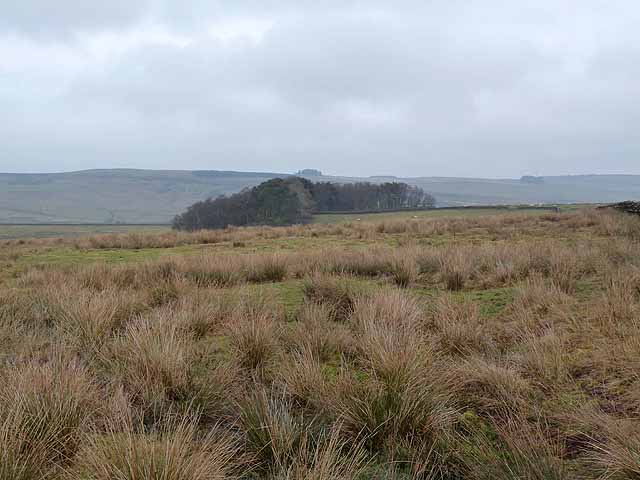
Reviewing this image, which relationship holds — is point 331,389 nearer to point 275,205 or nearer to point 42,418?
Answer: point 42,418

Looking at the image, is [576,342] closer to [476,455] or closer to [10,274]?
[476,455]

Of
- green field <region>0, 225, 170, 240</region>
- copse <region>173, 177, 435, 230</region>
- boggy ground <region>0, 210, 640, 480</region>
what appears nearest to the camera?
boggy ground <region>0, 210, 640, 480</region>

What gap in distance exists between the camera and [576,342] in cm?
360

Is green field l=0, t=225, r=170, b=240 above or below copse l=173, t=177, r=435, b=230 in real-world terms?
below

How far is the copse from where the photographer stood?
188 feet

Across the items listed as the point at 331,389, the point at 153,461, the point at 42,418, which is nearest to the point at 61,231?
the point at 42,418

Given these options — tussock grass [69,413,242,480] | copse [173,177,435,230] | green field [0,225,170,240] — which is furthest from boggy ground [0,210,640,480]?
green field [0,225,170,240]

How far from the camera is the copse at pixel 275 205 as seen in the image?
57.4 metres

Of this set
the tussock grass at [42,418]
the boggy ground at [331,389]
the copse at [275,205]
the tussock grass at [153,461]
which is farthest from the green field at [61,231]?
the tussock grass at [153,461]

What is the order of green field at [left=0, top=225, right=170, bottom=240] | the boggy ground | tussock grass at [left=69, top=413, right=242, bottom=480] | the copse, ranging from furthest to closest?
green field at [left=0, top=225, right=170, bottom=240]
the copse
the boggy ground
tussock grass at [left=69, top=413, right=242, bottom=480]

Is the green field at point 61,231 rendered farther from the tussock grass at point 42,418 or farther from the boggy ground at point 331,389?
the tussock grass at point 42,418

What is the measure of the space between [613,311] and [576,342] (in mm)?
646

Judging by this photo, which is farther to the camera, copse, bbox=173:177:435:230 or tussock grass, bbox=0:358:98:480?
copse, bbox=173:177:435:230

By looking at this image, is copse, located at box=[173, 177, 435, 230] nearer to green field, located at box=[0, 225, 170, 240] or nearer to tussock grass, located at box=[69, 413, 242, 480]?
green field, located at box=[0, 225, 170, 240]
